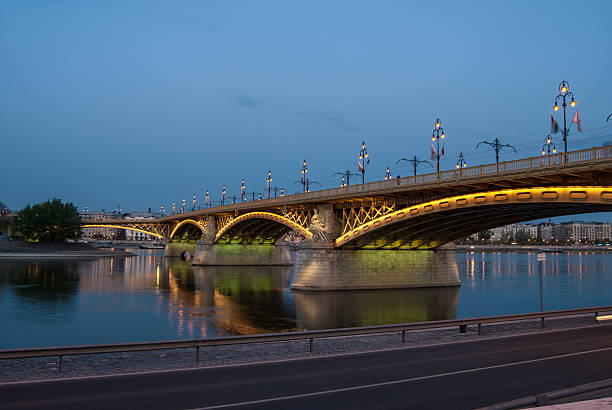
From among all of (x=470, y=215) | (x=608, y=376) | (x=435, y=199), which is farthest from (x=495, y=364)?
(x=470, y=215)

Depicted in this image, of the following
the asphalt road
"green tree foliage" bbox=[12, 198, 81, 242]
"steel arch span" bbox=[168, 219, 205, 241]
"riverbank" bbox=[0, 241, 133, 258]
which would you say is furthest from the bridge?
"green tree foliage" bbox=[12, 198, 81, 242]

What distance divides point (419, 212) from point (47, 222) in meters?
103

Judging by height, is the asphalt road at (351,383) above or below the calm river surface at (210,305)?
above

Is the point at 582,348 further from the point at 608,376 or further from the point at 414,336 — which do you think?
the point at 414,336

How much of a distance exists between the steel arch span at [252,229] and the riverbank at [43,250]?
144 feet

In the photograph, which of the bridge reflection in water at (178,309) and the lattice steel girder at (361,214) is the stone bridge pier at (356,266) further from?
the bridge reflection in water at (178,309)

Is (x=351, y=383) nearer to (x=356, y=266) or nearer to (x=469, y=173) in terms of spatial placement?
(x=469, y=173)

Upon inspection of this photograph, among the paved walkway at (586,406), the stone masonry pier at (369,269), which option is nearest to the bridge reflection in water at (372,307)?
the stone masonry pier at (369,269)

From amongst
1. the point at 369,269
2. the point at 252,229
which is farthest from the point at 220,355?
the point at 252,229

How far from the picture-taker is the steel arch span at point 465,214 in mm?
31500

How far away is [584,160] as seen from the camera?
28797 mm

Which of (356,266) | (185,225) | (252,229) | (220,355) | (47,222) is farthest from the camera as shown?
(185,225)

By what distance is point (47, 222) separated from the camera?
4656 inches

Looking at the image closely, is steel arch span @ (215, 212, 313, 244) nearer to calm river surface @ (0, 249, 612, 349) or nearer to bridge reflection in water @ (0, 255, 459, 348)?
calm river surface @ (0, 249, 612, 349)
